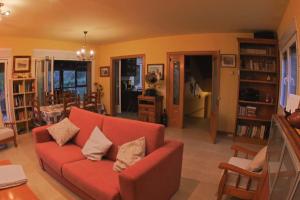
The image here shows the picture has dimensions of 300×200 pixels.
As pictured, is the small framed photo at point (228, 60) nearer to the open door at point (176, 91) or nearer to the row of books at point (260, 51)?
the row of books at point (260, 51)

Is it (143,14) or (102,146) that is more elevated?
(143,14)

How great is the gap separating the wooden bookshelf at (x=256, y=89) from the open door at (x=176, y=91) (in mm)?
1540

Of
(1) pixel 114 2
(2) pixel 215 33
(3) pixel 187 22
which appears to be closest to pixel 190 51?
(2) pixel 215 33

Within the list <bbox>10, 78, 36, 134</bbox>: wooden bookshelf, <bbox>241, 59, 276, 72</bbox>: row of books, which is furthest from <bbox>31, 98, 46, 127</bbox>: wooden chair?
<bbox>241, 59, 276, 72</bbox>: row of books

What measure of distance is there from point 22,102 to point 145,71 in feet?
11.2

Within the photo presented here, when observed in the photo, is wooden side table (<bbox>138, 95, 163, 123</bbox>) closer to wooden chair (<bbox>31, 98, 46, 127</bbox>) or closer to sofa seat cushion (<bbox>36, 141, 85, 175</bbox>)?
wooden chair (<bbox>31, 98, 46, 127</bbox>)

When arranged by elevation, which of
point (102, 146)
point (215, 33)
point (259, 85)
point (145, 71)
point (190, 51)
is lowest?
point (102, 146)

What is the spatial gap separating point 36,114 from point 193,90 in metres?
5.05

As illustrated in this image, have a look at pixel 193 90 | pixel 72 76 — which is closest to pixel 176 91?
pixel 193 90

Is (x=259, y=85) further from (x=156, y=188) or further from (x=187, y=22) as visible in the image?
(x=156, y=188)

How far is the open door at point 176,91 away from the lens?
5633mm

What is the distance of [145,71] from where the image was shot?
6.20 m

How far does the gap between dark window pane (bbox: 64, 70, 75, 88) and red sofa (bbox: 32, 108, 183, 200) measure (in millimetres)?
4145

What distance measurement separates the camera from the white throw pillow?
8.59 feet
